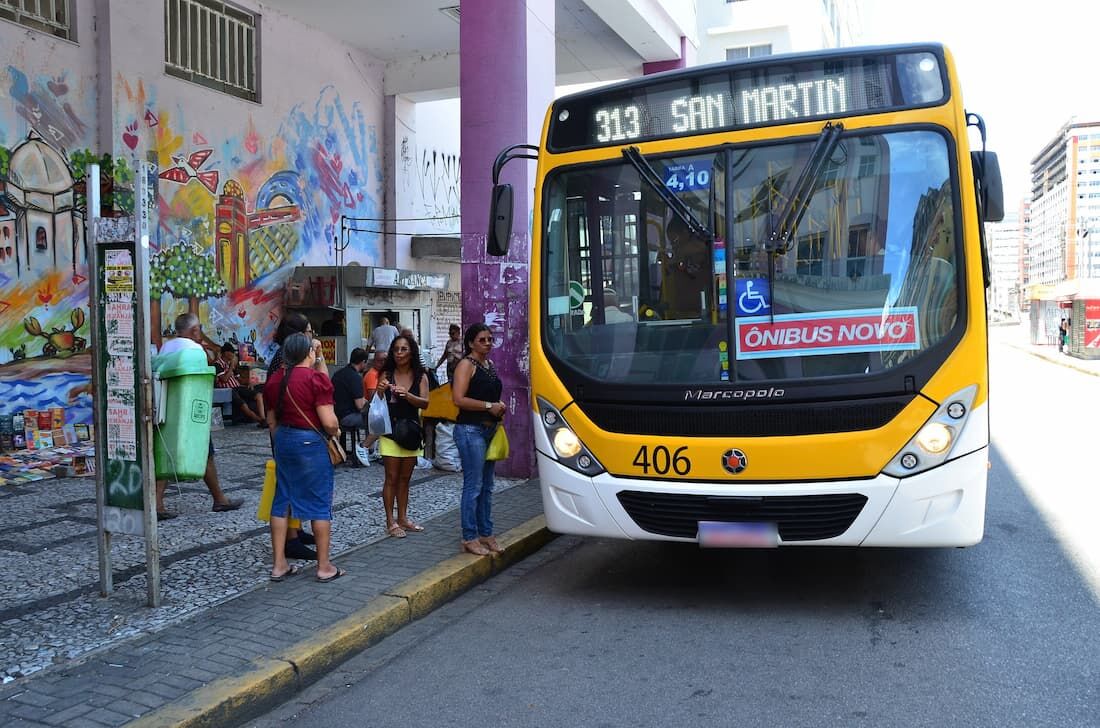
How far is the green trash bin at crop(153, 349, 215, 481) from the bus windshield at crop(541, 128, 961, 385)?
2.27 metres

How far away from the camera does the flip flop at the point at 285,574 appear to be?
19.7ft

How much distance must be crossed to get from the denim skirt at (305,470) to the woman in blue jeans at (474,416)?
1.01 meters

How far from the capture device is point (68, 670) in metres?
4.41

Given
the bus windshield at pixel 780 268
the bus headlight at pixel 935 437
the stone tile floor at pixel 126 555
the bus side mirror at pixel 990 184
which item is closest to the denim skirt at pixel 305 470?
the stone tile floor at pixel 126 555

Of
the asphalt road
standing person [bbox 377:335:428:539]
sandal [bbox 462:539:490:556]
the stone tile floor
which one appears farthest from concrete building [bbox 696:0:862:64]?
sandal [bbox 462:539:490:556]

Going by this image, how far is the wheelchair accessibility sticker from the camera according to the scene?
538 centimetres

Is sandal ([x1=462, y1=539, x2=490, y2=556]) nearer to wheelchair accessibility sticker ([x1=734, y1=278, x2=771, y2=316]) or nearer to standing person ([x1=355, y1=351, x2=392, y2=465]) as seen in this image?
wheelchair accessibility sticker ([x1=734, y1=278, x2=771, y2=316])

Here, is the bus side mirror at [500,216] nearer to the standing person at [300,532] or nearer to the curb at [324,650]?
the standing person at [300,532]

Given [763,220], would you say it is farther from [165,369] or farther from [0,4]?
[0,4]

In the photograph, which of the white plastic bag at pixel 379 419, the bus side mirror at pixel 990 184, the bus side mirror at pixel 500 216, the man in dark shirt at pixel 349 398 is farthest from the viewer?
the man in dark shirt at pixel 349 398

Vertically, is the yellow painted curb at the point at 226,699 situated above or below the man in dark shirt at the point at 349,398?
below

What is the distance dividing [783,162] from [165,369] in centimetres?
407

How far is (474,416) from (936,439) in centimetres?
303

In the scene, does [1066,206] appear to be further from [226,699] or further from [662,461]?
[226,699]
